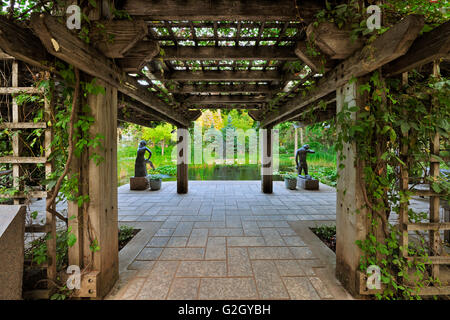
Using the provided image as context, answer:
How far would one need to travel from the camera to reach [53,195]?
1.52 m

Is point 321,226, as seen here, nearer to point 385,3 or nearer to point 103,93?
point 385,3

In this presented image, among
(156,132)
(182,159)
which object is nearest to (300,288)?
(182,159)

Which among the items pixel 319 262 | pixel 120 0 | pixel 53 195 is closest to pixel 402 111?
pixel 319 262

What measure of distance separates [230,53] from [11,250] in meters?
2.73

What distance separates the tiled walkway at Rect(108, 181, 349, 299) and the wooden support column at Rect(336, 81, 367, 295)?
0.61 feet

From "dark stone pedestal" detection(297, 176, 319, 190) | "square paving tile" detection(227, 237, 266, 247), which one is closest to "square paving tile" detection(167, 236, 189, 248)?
"square paving tile" detection(227, 237, 266, 247)

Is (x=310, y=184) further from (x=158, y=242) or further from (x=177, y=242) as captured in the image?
(x=158, y=242)

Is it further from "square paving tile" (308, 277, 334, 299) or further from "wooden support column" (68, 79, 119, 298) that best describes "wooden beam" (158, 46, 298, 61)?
"square paving tile" (308, 277, 334, 299)

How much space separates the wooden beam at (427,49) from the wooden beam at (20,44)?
106 inches

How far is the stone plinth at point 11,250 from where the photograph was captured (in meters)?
1.36

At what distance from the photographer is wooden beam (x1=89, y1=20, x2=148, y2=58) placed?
1.52m

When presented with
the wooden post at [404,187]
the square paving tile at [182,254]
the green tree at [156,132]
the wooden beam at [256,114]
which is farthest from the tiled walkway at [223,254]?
the green tree at [156,132]

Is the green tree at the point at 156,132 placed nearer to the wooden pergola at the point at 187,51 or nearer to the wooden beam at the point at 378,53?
the wooden pergola at the point at 187,51
